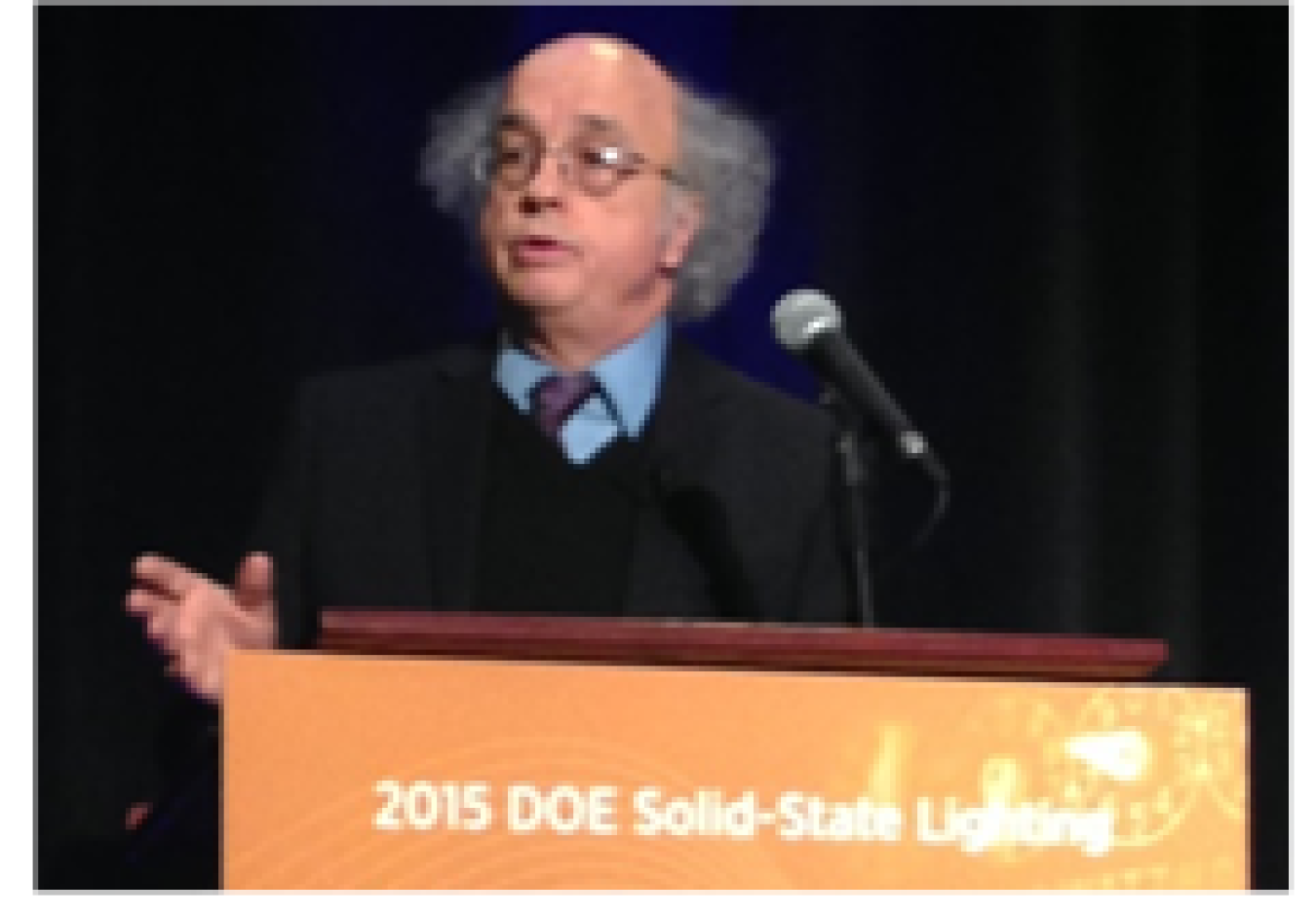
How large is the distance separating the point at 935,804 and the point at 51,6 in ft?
6.81

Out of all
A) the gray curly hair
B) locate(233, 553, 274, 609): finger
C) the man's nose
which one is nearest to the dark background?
the gray curly hair

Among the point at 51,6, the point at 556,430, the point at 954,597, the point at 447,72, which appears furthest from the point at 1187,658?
the point at 51,6

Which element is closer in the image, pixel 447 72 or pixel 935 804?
pixel 935 804

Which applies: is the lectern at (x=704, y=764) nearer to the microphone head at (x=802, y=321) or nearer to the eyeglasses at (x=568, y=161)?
the microphone head at (x=802, y=321)

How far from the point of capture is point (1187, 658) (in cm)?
380

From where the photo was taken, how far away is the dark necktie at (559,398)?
364 cm

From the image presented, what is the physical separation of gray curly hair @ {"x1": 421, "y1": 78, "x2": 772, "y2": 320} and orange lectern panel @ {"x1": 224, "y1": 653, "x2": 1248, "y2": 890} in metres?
1.71

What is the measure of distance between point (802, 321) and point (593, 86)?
0.94 metres

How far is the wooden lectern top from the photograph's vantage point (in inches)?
80.0

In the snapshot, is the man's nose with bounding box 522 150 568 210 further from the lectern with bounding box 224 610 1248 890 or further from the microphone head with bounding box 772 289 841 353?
the lectern with bounding box 224 610 1248 890

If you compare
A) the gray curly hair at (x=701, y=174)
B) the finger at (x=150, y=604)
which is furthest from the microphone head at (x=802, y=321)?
the gray curly hair at (x=701, y=174)

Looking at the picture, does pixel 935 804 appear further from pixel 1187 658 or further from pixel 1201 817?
pixel 1187 658

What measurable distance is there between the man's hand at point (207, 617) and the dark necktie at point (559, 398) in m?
0.92

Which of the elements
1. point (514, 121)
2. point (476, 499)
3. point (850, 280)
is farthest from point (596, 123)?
point (476, 499)
